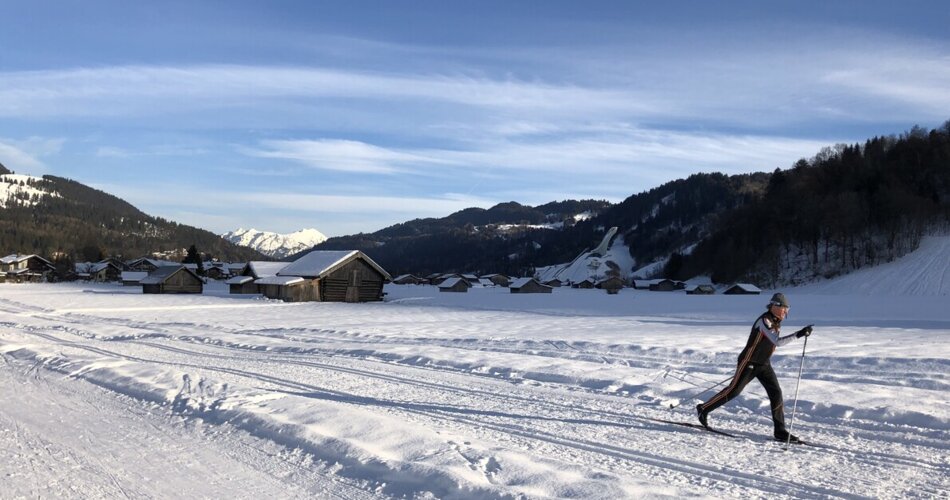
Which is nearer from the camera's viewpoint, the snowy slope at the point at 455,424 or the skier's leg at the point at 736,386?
the snowy slope at the point at 455,424

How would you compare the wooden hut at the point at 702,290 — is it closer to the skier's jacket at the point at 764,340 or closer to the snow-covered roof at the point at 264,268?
the snow-covered roof at the point at 264,268

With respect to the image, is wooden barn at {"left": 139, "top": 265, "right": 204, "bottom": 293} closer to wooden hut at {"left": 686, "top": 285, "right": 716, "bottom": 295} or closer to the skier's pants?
wooden hut at {"left": 686, "top": 285, "right": 716, "bottom": 295}

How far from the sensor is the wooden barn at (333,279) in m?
50.4

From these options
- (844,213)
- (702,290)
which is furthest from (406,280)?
(844,213)

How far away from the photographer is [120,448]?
23.6ft

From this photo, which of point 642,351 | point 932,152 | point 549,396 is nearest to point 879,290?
point 932,152

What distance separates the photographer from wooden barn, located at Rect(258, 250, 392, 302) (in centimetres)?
5038

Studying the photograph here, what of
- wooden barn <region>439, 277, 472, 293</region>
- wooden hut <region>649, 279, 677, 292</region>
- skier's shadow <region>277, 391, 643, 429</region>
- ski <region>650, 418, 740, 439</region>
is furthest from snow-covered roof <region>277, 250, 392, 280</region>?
wooden hut <region>649, 279, 677, 292</region>

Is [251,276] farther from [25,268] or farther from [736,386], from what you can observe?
[25,268]

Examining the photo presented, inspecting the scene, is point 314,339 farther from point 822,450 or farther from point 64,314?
point 64,314

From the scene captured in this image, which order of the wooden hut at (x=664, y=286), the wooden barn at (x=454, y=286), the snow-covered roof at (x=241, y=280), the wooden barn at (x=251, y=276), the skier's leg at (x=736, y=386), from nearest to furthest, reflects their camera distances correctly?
the skier's leg at (x=736, y=386)
the wooden barn at (x=251, y=276)
the snow-covered roof at (x=241, y=280)
the wooden barn at (x=454, y=286)
the wooden hut at (x=664, y=286)

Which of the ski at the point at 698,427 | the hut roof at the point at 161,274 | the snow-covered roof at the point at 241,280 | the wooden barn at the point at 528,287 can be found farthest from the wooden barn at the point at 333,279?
the ski at the point at 698,427

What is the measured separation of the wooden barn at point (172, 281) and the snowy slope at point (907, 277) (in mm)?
62327

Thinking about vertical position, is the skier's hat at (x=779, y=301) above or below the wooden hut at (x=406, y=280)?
above
